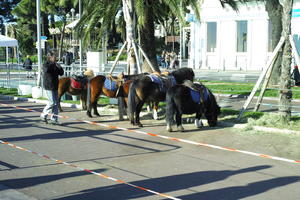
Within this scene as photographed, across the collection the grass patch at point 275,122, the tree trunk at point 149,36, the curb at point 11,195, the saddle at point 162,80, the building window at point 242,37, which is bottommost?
the curb at point 11,195

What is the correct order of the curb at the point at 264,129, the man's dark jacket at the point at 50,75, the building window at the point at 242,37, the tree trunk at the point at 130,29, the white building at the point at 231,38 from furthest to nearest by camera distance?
the building window at the point at 242,37 → the white building at the point at 231,38 → the tree trunk at the point at 130,29 → the man's dark jacket at the point at 50,75 → the curb at the point at 264,129

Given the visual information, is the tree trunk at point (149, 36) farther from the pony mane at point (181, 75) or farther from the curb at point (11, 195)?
the curb at point (11, 195)

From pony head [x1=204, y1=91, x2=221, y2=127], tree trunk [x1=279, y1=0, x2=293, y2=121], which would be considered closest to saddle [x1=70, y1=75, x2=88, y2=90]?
pony head [x1=204, y1=91, x2=221, y2=127]

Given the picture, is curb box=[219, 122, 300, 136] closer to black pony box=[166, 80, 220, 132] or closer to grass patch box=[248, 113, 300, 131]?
grass patch box=[248, 113, 300, 131]

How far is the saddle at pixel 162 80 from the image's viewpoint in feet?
42.1

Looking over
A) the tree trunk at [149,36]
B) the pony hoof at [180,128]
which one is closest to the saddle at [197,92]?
the pony hoof at [180,128]

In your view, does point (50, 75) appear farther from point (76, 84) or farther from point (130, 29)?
point (130, 29)

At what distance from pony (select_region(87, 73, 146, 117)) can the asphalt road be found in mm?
1719

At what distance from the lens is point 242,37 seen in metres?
37.0

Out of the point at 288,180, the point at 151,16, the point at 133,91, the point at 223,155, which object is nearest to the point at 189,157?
the point at 223,155

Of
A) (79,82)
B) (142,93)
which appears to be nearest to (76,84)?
(79,82)

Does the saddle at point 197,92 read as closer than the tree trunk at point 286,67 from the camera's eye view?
Yes

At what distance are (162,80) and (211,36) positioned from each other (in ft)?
88.0

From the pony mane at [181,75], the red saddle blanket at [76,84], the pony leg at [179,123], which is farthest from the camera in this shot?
the red saddle blanket at [76,84]
